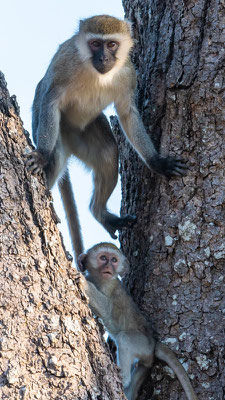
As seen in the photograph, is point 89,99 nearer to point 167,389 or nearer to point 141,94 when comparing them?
point 141,94

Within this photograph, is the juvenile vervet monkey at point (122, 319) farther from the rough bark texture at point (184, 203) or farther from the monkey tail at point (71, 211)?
the monkey tail at point (71, 211)

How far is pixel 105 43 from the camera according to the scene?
5285mm

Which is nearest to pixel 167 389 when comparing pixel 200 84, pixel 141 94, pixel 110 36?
pixel 200 84

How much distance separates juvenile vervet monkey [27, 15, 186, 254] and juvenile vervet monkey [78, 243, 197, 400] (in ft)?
1.36

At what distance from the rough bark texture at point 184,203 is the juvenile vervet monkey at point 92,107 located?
35cm

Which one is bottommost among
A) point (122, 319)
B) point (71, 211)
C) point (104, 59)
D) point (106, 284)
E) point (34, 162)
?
point (122, 319)

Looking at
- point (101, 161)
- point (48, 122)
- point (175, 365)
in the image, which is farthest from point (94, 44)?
point (175, 365)

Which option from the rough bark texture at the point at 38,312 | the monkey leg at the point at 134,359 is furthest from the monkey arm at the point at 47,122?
the monkey leg at the point at 134,359

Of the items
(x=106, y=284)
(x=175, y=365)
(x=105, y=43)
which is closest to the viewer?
(x=175, y=365)

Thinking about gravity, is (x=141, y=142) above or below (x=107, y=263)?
above

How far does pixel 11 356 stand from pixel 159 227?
1631 millimetres

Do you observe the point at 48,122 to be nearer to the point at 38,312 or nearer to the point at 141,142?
the point at 141,142

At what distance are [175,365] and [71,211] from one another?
2.28 metres

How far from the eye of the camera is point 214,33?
4293 mm
